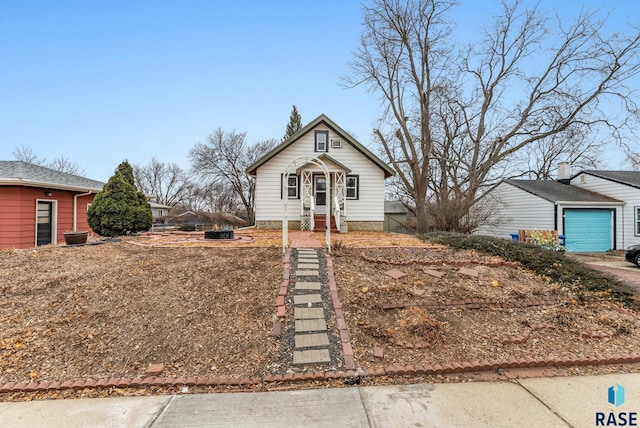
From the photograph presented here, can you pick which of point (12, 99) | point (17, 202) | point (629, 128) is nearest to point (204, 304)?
point (17, 202)

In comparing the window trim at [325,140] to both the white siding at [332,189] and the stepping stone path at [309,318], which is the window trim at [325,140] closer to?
the white siding at [332,189]

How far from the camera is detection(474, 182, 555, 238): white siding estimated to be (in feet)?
49.4

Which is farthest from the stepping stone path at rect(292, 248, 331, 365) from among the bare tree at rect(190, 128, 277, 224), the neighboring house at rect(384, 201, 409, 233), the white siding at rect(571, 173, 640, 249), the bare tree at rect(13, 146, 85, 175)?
the bare tree at rect(13, 146, 85, 175)

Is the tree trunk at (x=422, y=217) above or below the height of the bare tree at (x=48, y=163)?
below

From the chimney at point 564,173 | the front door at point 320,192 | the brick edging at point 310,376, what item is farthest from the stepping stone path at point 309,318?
the chimney at point 564,173

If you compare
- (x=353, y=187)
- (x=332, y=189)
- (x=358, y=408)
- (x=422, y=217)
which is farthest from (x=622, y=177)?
(x=358, y=408)

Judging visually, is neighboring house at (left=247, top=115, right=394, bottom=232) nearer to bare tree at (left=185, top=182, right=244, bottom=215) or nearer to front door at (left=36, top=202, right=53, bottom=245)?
front door at (left=36, top=202, right=53, bottom=245)

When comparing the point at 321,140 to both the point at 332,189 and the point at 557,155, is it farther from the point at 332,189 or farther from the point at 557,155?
the point at 557,155

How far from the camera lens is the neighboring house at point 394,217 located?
93.8 feet

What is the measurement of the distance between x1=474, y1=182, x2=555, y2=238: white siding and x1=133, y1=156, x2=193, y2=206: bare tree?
38586 millimetres

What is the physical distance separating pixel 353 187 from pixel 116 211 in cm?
972

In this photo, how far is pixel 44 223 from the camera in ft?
39.1

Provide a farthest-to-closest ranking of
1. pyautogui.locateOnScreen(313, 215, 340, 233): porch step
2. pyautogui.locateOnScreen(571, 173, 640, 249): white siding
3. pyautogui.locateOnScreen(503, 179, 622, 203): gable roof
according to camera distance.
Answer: pyautogui.locateOnScreen(503, 179, 622, 203): gable roof → pyautogui.locateOnScreen(571, 173, 640, 249): white siding → pyautogui.locateOnScreen(313, 215, 340, 233): porch step

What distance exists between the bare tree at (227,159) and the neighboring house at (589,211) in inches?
930
